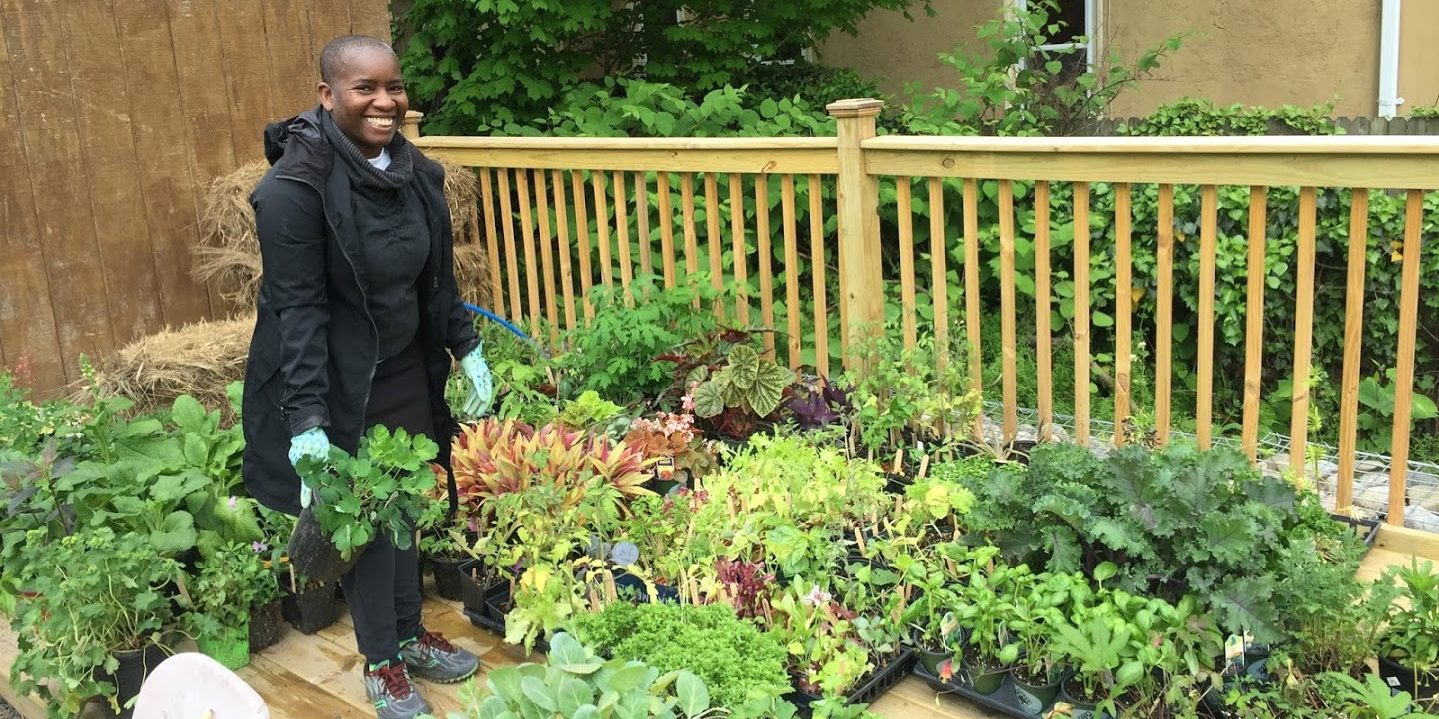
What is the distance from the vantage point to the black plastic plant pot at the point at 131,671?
3156 mm

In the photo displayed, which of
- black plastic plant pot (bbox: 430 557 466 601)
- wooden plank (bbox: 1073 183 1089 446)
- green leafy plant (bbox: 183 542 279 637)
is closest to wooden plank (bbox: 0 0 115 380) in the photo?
green leafy plant (bbox: 183 542 279 637)

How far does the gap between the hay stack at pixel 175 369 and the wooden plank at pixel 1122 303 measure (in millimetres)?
3187

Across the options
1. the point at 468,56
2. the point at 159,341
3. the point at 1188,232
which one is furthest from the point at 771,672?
the point at 468,56

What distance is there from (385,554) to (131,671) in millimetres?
801

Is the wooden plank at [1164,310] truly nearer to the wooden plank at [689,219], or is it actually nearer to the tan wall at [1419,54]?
the wooden plank at [689,219]

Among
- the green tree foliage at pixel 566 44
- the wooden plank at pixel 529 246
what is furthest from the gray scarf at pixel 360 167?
the green tree foliage at pixel 566 44

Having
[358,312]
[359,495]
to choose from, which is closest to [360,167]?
[358,312]

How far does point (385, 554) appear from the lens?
3004 millimetres

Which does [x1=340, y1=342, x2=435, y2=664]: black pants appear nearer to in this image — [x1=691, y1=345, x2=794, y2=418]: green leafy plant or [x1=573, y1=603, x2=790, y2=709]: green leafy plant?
[x1=573, y1=603, x2=790, y2=709]: green leafy plant

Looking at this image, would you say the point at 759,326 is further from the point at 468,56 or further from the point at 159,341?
the point at 468,56

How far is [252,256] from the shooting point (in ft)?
16.8

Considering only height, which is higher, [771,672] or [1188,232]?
[1188,232]

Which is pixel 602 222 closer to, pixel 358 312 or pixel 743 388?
pixel 743 388

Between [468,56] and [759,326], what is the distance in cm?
319
